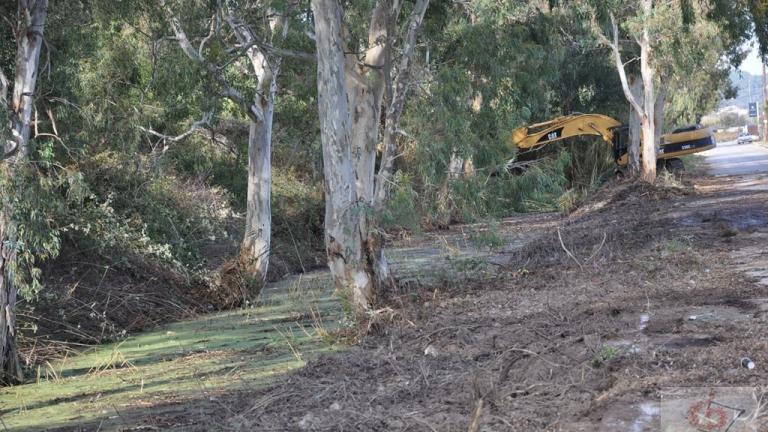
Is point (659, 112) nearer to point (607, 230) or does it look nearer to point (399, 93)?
point (607, 230)

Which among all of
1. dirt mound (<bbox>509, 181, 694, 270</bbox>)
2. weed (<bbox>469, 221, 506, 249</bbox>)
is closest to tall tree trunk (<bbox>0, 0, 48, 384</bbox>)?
weed (<bbox>469, 221, 506, 249</bbox>)

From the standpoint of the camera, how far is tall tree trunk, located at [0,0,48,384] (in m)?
11.9

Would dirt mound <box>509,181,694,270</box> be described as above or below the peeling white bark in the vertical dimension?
below

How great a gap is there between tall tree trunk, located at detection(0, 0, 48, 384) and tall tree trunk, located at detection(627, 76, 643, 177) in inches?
1002

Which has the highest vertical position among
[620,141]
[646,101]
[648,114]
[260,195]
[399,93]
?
[399,93]

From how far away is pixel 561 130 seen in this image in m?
34.7

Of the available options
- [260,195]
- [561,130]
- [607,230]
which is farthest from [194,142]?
[561,130]

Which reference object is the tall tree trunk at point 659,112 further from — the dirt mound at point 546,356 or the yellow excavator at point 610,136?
the dirt mound at point 546,356

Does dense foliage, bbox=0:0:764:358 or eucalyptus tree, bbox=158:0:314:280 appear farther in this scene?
eucalyptus tree, bbox=158:0:314:280

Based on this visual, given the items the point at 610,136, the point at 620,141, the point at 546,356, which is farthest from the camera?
the point at 620,141

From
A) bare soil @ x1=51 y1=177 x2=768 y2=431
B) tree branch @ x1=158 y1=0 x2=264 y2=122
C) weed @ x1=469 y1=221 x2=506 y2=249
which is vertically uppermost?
tree branch @ x1=158 y1=0 x2=264 y2=122

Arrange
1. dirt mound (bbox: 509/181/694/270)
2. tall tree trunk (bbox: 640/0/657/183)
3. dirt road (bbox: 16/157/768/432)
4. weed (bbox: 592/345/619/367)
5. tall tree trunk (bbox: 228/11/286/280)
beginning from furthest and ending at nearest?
tall tree trunk (bbox: 640/0/657/183) < tall tree trunk (bbox: 228/11/286/280) < dirt mound (bbox: 509/181/694/270) < weed (bbox: 592/345/619/367) < dirt road (bbox: 16/157/768/432)

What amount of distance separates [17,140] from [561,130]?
25.2m

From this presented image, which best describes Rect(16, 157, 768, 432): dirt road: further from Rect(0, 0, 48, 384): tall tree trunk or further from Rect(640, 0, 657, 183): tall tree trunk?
Rect(640, 0, 657, 183): tall tree trunk
